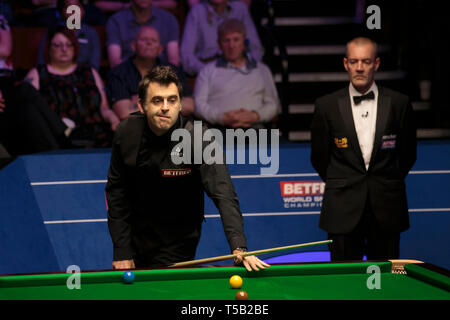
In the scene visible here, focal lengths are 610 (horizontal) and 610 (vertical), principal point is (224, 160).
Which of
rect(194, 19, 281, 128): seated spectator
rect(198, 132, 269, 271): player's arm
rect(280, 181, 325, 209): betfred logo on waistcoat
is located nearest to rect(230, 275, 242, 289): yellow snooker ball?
rect(198, 132, 269, 271): player's arm

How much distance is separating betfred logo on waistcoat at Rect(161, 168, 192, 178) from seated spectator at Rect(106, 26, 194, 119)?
224 centimetres

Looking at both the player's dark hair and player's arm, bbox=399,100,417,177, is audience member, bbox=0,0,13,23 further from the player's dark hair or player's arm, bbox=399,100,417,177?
player's arm, bbox=399,100,417,177

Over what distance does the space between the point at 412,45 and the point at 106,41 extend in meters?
3.03

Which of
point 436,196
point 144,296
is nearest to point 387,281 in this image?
point 144,296

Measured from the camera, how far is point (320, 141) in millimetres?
3518

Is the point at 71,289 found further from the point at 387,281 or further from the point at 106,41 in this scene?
the point at 106,41

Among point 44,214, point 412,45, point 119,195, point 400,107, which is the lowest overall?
point 44,214

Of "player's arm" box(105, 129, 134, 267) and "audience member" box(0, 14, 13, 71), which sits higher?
"audience member" box(0, 14, 13, 71)

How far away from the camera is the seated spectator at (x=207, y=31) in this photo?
576 centimetres

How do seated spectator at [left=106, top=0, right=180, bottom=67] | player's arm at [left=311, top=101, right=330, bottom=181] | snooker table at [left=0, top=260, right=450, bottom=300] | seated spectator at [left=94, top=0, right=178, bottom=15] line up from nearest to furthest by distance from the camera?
snooker table at [left=0, top=260, right=450, bottom=300], player's arm at [left=311, top=101, right=330, bottom=181], seated spectator at [left=106, top=0, right=180, bottom=67], seated spectator at [left=94, top=0, right=178, bottom=15]

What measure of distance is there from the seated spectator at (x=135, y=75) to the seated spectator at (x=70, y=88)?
133mm

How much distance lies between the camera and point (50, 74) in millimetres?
5270

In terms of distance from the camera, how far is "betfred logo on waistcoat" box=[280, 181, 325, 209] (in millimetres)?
4438

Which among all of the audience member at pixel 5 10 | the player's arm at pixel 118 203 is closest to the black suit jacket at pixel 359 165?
the player's arm at pixel 118 203
